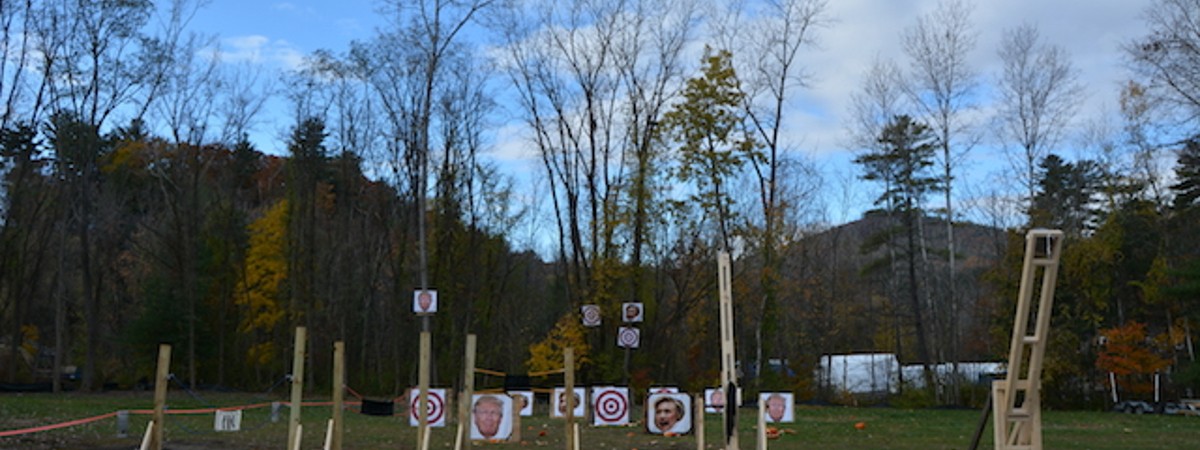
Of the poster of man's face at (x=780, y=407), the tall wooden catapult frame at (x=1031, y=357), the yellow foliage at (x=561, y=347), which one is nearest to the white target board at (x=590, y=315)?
the yellow foliage at (x=561, y=347)

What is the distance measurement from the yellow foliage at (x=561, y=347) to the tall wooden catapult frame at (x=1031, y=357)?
1823 centimetres

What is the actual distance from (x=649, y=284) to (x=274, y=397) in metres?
10.8

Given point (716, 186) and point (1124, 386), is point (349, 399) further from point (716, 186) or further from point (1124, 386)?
point (1124, 386)

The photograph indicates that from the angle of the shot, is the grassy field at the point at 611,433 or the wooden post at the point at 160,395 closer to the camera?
the wooden post at the point at 160,395

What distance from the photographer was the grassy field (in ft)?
46.4

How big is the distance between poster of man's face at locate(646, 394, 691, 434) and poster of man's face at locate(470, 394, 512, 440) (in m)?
2.72

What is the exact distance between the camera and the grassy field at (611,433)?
46.4 feet

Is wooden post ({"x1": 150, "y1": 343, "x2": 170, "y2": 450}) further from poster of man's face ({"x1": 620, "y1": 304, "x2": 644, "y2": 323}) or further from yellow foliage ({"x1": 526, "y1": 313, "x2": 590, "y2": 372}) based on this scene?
yellow foliage ({"x1": 526, "y1": 313, "x2": 590, "y2": 372})

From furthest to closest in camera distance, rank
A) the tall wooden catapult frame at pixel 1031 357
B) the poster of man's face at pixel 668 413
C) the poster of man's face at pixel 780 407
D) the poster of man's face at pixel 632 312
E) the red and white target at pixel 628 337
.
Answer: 1. the poster of man's face at pixel 632 312
2. the red and white target at pixel 628 337
3. the poster of man's face at pixel 780 407
4. the poster of man's face at pixel 668 413
5. the tall wooden catapult frame at pixel 1031 357

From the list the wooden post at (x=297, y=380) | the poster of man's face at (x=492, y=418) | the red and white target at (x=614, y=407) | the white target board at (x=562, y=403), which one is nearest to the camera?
the wooden post at (x=297, y=380)

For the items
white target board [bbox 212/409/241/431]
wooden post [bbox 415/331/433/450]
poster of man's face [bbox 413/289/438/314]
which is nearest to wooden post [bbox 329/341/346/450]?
wooden post [bbox 415/331/433/450]

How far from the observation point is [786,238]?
27.1 m

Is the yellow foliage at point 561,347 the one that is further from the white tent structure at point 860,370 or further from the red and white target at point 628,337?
the white tent structure at point 860,370

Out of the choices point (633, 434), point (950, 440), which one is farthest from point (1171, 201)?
point (633, 434)
